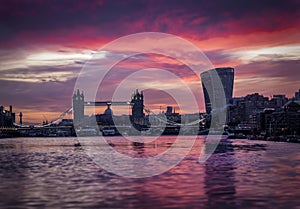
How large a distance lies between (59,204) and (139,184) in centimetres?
915

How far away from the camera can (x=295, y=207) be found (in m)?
23.2

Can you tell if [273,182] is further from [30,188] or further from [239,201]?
[30,188]

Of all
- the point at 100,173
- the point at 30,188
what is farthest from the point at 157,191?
the point at 100,173

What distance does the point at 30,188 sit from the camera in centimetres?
3080

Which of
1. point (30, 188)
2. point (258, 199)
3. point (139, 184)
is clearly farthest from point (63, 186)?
point (258, 199)

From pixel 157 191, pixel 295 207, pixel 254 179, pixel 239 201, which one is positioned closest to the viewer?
pixel 295 207

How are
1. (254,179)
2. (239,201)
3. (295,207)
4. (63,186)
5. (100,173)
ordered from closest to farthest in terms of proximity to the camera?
(295,207), (239,201), (63,186), (254,179), (100,173)

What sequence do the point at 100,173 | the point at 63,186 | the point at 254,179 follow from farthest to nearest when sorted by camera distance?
the point at 100,173
the point at 254,179
the point at 63,186

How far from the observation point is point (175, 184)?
32.2 metres

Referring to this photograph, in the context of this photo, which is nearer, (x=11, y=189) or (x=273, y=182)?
(x=11, y=189)

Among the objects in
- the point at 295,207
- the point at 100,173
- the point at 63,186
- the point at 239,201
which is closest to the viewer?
the point at 295,207

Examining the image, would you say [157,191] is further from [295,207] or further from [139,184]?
[295,207]

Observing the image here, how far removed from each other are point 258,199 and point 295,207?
2.87 meters

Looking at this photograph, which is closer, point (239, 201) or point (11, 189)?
point (239, 201)
